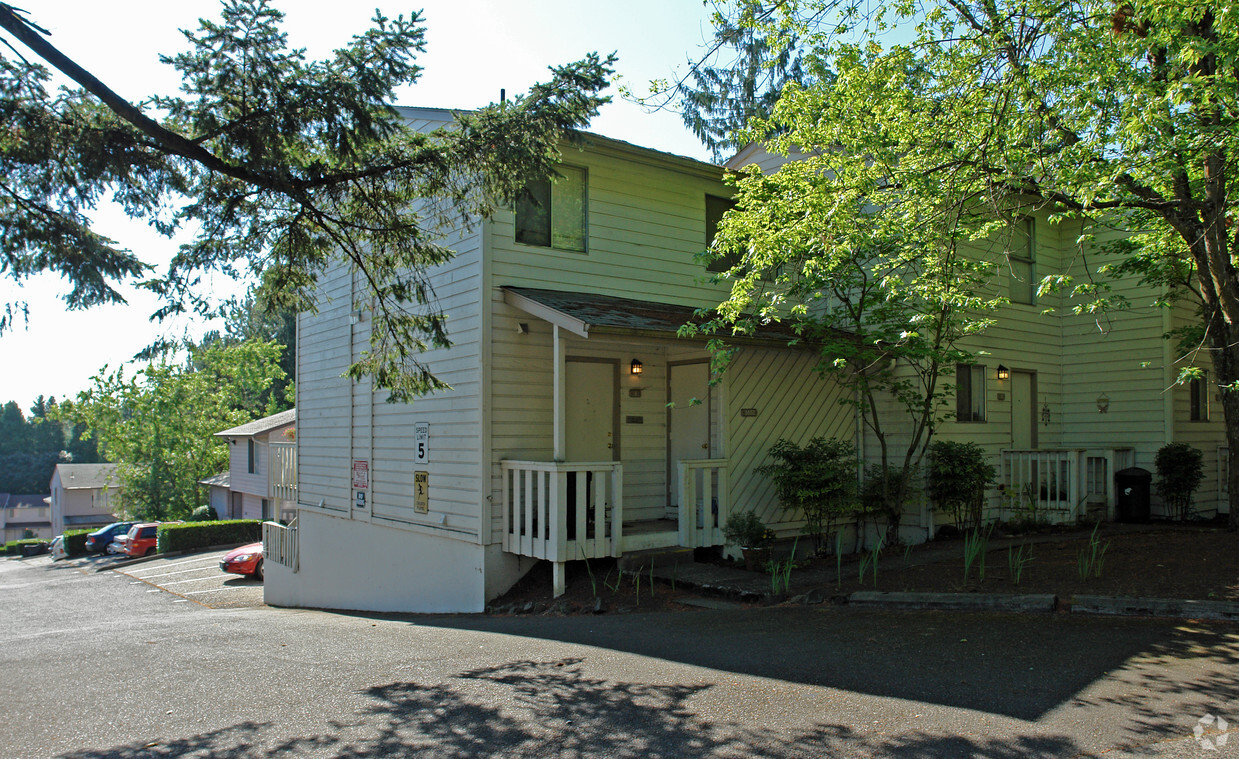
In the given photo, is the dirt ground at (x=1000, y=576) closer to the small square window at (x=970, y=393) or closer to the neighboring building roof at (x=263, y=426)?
the small square window at (x=970, y=393)

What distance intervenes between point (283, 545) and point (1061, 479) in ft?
46.7

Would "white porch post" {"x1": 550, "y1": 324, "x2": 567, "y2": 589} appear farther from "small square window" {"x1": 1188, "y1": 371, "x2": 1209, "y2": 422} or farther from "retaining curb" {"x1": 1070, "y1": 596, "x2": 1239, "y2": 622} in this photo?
"small square window" {"x1": 1188, "y1": 371, "x2": 1209, "y2": 422}

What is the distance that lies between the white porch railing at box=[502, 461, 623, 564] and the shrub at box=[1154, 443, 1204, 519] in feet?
32.4

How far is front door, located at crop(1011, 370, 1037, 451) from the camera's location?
1371 centimetres

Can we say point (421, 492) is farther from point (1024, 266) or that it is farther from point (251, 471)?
point (251, 471)

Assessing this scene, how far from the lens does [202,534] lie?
3045 centimetres

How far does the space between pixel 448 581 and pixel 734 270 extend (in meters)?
5.44

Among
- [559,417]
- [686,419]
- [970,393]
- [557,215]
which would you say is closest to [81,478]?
[557,215]

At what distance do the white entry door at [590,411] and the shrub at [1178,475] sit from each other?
9461 millimetres

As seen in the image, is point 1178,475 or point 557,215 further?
point 1178,475

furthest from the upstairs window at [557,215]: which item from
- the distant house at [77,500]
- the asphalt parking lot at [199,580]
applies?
the distant house at [77,500]

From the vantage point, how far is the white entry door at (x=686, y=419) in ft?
35.5

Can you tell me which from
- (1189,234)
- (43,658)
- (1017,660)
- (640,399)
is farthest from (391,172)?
(1189,234)

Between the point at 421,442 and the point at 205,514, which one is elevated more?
the point at 421,442
